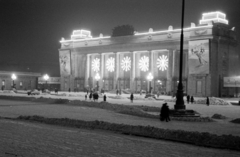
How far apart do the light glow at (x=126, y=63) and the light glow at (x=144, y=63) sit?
361 cm

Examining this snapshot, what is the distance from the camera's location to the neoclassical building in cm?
6216

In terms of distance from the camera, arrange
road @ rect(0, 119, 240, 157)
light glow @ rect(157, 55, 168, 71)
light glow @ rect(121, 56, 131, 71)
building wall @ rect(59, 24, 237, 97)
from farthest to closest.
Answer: light glow @ rect(121, 56, 131, 71), light glow @ rect(157, 55, 168, 71), building wall @ rect(59, 24, 237, 97), road @ rect(0, 119, 240, 157)

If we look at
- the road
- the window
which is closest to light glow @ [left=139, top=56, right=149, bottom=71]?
the window

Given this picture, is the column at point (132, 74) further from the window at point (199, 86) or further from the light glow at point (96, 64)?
the window at point (199, 86)

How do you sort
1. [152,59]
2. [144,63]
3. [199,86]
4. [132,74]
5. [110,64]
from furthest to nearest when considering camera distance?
[110,64], [132,74], [144,63], [152,59], [199,86]

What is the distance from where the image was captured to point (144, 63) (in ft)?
257

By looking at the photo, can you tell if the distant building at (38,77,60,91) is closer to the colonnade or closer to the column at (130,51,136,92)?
the colonnade

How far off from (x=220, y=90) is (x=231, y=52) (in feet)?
29.9

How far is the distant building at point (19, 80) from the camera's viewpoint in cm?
8788

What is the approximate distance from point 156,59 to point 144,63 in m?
3.56

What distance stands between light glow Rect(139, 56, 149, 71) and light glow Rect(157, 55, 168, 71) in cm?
335

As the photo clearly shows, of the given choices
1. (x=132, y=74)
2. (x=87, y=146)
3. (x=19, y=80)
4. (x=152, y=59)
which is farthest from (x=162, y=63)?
(x=87, y=146)

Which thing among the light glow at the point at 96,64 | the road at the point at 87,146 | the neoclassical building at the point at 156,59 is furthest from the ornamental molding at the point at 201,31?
the road at the point at 87,146

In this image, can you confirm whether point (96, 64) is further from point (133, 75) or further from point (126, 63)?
point (133, 75)
